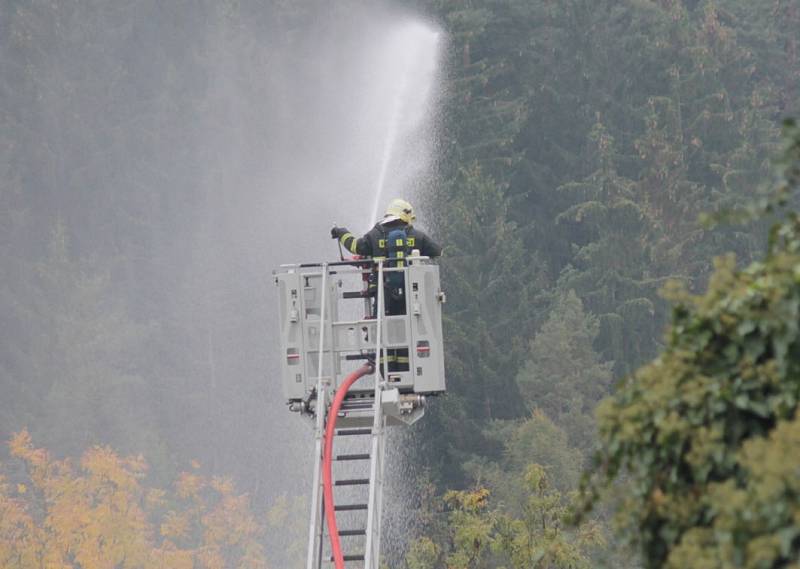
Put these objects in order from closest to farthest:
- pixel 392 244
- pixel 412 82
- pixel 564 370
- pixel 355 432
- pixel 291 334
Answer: pixel 355 432 < pixel 291 334 < pixel 392 244 < pixel 564 370 < pixel 412 82

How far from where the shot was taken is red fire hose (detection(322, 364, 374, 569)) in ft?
46.5

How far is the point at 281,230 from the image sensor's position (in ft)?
207

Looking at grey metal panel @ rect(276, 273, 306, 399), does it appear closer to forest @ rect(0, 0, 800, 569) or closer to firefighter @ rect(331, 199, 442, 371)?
firefighter @ rect(331, 199, 442, 371)

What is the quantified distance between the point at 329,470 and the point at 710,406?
24.0 ft

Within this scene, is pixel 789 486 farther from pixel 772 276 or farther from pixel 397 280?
pixel 397 280

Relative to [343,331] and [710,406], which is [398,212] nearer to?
[343,331]

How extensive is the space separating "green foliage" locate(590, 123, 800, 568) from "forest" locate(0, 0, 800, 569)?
35.5 metres

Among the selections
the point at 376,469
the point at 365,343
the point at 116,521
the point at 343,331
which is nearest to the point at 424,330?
the point at 365,343

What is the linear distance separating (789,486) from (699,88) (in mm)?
58006

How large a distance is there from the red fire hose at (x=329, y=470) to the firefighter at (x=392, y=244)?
0.84 meters

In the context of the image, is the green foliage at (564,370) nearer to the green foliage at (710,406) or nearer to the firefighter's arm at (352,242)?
the firefighter's arm at (352,242)

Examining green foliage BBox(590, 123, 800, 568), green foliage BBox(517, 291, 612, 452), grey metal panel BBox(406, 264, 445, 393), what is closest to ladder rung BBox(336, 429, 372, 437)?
grey metal panel BBox(406, 264, 445, 393)

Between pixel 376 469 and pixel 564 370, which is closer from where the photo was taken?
pixel 376 469

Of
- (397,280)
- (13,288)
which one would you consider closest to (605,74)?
(13,288)
